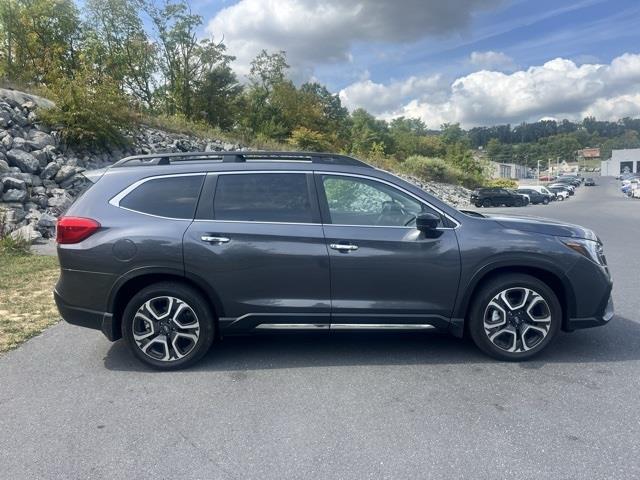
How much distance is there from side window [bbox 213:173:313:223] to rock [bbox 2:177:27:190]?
31.1 feet

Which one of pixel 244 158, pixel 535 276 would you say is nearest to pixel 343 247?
pixel 244 158

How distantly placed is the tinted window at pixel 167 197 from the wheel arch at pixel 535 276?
2.51 meters

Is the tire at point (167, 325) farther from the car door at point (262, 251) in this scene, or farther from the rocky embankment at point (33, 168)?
the rocky embankment at point (33, 168)

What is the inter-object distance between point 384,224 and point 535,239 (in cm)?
132

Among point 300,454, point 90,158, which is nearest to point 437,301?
point 300,454

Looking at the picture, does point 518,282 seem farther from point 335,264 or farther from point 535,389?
point 335,264

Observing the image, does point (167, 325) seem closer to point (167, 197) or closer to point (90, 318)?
point (90, 318)

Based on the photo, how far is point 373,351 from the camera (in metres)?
4.29

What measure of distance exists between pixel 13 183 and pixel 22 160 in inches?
48.1

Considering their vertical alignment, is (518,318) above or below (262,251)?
below

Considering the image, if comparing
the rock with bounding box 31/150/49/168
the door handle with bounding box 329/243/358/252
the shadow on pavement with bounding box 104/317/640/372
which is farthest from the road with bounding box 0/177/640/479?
the rock with bounding box 31/150/49/168

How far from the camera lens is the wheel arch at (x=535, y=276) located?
393cm

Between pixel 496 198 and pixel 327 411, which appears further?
pixel 496 198

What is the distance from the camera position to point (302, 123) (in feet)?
150
